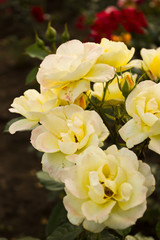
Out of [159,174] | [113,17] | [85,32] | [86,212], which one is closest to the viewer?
[86,212]

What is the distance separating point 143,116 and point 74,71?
15 centimetres

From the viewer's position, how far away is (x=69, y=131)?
696mm

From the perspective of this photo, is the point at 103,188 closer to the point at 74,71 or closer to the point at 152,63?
the point at 74,71

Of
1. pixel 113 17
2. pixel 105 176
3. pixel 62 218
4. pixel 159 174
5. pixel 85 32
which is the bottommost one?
pixel 85 32

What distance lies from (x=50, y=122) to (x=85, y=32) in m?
4.14

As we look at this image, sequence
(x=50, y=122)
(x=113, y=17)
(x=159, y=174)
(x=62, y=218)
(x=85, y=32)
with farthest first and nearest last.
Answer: (x=85, y=32) → (x=113, y=17) → (x=159, y=174) → (x=62, y=218) → (x=50, y=122)

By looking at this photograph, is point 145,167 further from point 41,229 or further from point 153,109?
point 41,229

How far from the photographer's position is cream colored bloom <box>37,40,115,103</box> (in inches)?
27.8

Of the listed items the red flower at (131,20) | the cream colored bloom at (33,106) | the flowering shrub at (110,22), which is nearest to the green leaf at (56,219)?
the cream colored bloom at (33,106)

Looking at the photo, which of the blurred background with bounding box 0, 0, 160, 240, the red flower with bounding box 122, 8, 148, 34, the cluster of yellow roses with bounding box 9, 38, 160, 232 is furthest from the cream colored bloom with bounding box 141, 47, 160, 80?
the red flower with bounding box 122, 8, 148, 34

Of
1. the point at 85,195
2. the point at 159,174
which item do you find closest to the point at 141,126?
the point at 85,195

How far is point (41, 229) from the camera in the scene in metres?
2.20

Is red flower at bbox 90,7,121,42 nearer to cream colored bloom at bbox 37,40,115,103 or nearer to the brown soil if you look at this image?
the brown soil

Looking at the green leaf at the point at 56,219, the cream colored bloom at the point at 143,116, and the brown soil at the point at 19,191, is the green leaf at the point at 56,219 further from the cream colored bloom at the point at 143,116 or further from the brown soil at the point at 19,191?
the cream colored bloom at the point at 143,116
